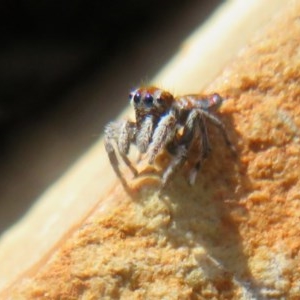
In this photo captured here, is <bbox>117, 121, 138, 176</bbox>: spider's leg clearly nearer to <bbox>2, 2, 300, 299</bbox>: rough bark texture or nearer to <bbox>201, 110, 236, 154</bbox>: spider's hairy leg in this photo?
<bbox>2, 2, 300, 299</bbox>: rough bark texture

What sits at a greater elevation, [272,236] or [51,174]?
[51,174]

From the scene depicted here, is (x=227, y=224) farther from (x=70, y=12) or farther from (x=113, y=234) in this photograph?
(x=70, y=12)

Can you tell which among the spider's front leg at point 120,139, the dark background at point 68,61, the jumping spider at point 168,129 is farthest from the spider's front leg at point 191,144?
the dark background at point 68,61

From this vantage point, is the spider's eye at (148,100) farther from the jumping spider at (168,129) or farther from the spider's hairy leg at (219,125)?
the spider's hairy leg at (219,125)

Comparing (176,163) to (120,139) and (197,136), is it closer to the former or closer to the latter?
(197,136)

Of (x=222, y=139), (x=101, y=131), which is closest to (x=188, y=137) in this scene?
(x=222, y=139)

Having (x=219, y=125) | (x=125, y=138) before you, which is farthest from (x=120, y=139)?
(x=219, y=125)
